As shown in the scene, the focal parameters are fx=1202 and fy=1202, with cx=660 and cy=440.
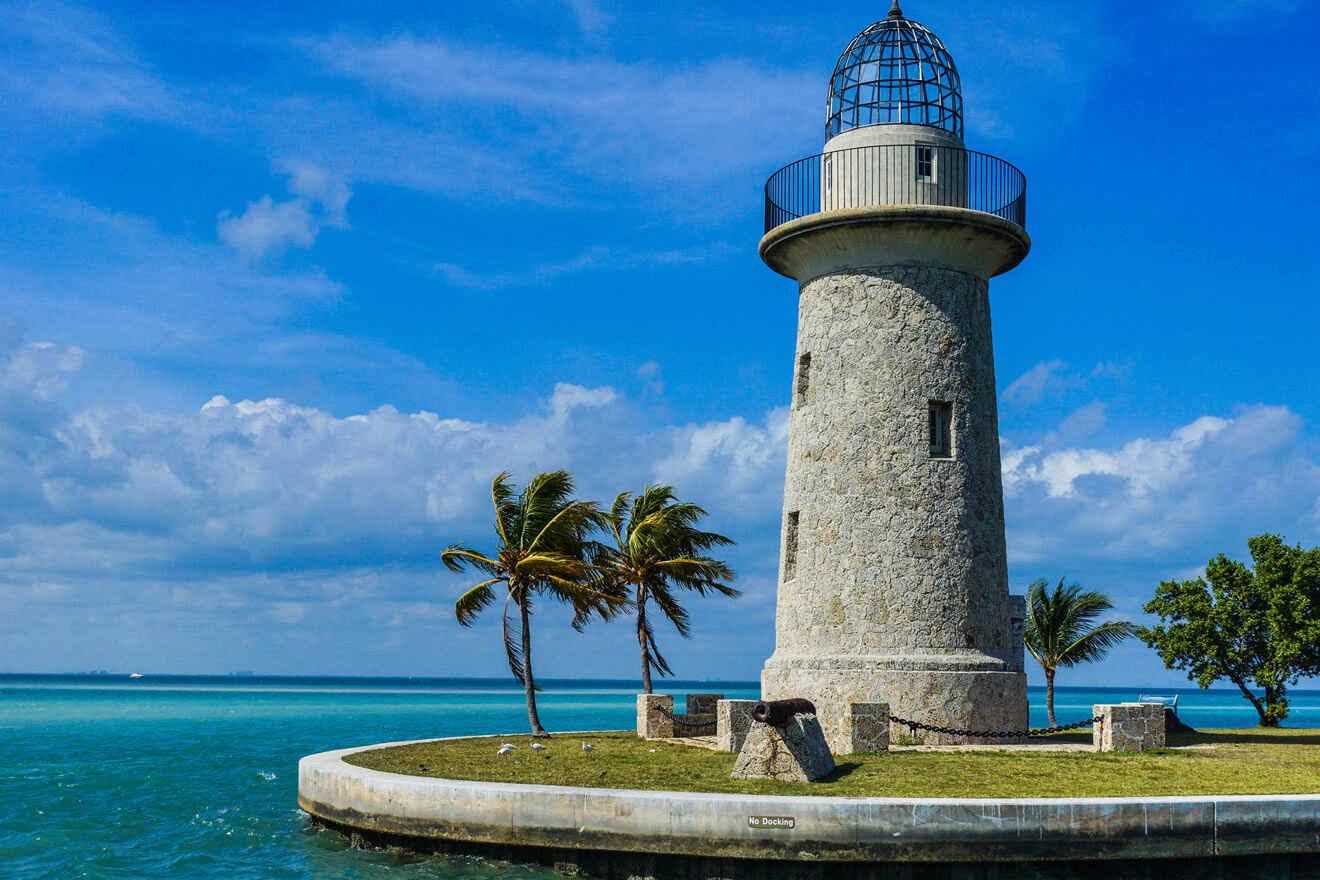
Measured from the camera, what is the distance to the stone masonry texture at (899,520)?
70.3ft

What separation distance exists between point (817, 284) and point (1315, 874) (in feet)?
43.9

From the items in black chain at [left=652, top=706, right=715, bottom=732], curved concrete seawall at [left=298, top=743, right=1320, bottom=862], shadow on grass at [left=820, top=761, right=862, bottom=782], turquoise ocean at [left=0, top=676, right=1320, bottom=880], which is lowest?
turquoise ocean at [left=0, top=676, right=1320, bottom=880]

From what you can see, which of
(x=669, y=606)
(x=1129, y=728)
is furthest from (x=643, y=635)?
(x=1129, y=728)

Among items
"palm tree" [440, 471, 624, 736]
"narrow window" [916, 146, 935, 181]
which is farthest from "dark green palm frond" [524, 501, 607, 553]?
"narrow window" [916, 146, 935, 181]

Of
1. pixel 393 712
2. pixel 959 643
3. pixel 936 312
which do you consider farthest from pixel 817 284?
pixel 393 712

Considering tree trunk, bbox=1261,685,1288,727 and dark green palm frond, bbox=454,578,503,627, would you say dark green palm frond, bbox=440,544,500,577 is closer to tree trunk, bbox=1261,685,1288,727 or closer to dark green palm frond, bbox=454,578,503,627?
dark green palm frond, bbox=454,578,503,627

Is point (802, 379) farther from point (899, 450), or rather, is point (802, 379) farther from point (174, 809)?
point (174, 809)

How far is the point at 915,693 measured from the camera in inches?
829

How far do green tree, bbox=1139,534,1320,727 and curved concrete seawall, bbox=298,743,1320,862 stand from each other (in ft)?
39.5

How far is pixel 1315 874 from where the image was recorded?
13820mm

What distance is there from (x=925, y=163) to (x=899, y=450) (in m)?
5.63

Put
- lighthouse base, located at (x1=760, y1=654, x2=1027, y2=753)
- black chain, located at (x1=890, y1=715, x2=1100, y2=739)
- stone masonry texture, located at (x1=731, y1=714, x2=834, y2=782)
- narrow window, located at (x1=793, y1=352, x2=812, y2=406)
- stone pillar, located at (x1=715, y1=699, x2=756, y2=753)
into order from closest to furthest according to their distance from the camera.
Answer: stone masonry texture, located at (x1=731, y1=714, x2=834, y2=782) → black chain, located at (x1=890, y1=715, x2=1100, y2=739) → stone pillar, located at (x1=715, y1=699, x2=756, y2=753) → lighthouse base, located at (x1=760, y1=654, x2=1027, y2=753) → narrow window, located at (x1=793, y1=352, x2=812, y2=406)

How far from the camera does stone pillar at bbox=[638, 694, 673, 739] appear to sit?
24188 millimetres

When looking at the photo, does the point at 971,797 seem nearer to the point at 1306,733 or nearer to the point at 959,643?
the point at 959,643
